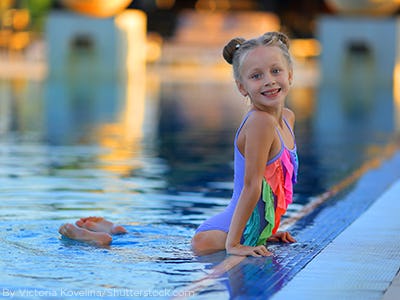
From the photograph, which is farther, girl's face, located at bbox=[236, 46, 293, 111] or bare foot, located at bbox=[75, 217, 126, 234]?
bare foot, located at bbox=[75, 217, 126, 234]

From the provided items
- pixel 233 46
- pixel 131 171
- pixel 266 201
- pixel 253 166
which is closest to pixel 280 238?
pixel 266 201

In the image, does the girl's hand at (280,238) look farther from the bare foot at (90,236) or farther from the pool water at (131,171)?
the bare foot at (90,236)

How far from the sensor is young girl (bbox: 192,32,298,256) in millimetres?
4867

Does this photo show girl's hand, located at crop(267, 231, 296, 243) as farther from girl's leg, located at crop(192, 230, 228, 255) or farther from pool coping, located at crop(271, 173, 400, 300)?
girl's leg, located at crop(192, 230, 228, 255)

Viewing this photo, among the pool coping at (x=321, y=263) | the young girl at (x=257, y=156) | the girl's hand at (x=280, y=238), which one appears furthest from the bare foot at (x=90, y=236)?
the girl's hand at (x=280, y=238)

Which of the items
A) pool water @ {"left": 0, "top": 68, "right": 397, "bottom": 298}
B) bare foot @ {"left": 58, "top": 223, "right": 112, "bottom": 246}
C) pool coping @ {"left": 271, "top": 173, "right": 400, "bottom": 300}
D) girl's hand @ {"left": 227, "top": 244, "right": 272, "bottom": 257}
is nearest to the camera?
pool coping @ {"left": 271, "top": 173, "right": 400, "bottom": 300}

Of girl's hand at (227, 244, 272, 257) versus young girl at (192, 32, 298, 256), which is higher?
young girl at (192, 32, 298, 256)

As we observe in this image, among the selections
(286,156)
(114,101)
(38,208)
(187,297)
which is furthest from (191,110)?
(187,297)

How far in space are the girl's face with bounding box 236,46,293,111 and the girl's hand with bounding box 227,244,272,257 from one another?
581 mm

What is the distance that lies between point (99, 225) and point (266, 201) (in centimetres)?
90

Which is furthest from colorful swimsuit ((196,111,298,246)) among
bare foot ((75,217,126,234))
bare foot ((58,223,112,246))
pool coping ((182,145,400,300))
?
bare foot ((75,217,126,234))

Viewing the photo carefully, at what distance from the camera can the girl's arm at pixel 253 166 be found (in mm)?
4852

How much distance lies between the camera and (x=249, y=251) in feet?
15.9

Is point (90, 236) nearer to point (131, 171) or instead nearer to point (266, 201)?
point (266, 201)
